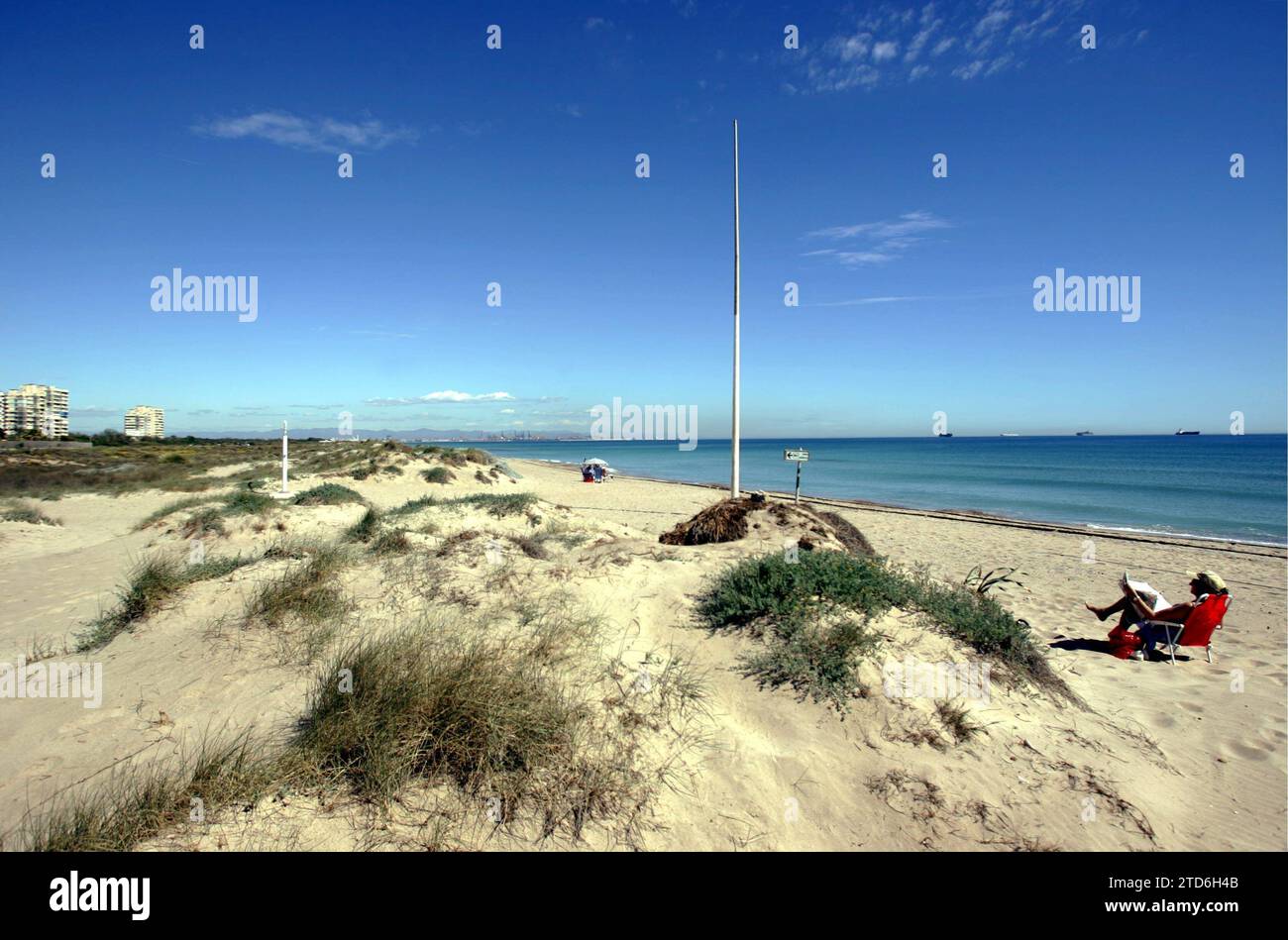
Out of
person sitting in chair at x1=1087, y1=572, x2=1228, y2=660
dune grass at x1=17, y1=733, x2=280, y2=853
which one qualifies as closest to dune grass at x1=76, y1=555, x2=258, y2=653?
dune grass at x1=17, y1=733, x2=280, y2=853

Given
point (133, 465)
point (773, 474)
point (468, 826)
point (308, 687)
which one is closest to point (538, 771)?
point (468, 826)

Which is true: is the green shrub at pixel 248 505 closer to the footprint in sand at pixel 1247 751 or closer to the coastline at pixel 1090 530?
the coastline at pixel 1090 530

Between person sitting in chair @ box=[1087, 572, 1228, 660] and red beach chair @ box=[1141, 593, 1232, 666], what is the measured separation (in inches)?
1.8

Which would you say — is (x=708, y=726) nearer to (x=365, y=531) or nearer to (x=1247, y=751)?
(x=1247, y=751)

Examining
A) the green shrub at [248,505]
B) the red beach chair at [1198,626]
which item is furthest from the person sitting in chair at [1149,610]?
the green shrub at [248,505]

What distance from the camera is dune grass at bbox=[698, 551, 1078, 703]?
469cm

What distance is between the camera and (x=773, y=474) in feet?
170

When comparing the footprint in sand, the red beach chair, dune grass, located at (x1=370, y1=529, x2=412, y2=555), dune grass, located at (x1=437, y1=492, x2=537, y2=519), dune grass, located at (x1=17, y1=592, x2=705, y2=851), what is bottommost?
the footprint in sand

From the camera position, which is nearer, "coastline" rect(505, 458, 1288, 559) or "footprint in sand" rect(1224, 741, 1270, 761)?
"footprint in sand" rect(1224, 741, 1270, 761)

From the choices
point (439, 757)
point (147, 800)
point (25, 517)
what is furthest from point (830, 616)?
point (25, 517)

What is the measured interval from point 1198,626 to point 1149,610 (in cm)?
46

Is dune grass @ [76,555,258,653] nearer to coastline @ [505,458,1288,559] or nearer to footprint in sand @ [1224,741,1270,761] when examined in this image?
footprint in sand @ [1224,741,1270,761]

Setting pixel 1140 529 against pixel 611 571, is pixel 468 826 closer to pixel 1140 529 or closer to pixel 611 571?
pixel 611 571

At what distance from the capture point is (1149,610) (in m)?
7.06
